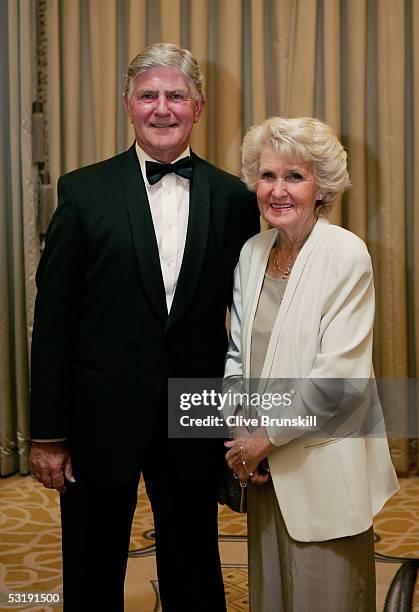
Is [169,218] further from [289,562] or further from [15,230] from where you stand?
[15,230]

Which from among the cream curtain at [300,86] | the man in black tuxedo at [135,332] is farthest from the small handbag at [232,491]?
the cream curtain at [300,86]

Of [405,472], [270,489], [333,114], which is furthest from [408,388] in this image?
[270,489]

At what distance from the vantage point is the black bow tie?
1.91 meters

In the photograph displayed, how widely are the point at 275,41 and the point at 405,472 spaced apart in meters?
2.06

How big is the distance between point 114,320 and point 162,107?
53 centimetres

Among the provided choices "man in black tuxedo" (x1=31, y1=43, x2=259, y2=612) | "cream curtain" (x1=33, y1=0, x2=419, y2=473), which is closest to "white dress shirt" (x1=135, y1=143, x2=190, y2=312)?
"man in black tuxedo" (x1=31, y1=43, x2=259, y2=612)

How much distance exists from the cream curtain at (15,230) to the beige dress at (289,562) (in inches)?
80.1

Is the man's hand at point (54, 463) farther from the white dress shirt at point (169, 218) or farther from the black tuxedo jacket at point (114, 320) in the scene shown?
the white dress shirt at point (169, 218)

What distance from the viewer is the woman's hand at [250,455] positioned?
176cm

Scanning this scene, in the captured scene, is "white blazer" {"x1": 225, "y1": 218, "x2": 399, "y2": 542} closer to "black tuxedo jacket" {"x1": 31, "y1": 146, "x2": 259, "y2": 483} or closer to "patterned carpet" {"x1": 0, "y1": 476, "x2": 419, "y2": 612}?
"black tuxedo jacket" {"x1": 31, "y1": 146, "x2": 259, "y2": 483}

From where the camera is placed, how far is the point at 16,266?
363 centimetres

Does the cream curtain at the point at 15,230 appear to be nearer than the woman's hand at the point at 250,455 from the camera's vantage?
No

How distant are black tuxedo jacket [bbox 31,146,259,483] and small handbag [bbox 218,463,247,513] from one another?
102 millimetres

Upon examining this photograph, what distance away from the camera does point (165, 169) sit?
75.3 inches
